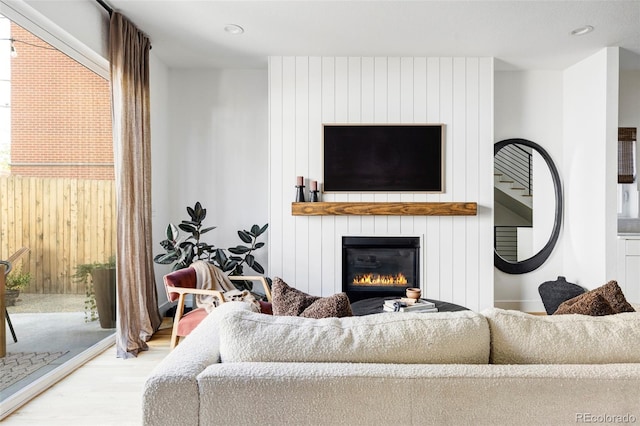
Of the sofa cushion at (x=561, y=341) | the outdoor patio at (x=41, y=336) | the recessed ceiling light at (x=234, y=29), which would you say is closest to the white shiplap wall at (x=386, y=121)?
the recessed ceiling light at (x=234, y=29)

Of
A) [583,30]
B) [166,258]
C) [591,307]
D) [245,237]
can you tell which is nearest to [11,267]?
[166,258]

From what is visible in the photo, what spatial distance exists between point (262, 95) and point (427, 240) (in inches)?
91.9

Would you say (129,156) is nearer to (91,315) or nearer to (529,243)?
(91,315)

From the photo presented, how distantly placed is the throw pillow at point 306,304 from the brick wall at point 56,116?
1.84m

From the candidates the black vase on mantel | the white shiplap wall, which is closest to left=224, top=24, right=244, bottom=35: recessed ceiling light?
the white shiplap wall

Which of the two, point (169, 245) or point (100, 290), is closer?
point (100, 290)

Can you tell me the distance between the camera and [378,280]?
403 centimetres

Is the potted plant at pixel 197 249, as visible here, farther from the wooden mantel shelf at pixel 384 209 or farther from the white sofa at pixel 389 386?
the white sofa at pixel 389 386

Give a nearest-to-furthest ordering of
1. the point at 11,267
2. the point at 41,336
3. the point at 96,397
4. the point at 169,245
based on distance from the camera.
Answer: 1. the point at 11,267
2. the point at 96,397
3. the point at 41,336
4. the point at 169,245

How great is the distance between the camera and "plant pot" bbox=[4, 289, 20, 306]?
2242 millimetres

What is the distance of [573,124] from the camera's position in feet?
13.8

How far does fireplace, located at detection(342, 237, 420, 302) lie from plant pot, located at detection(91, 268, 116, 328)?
2.06m

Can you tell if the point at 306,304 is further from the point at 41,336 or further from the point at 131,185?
the point at 131,185

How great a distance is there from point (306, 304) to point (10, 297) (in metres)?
1.86
